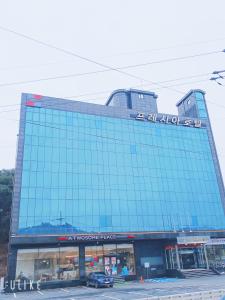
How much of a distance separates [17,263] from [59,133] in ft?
65.3

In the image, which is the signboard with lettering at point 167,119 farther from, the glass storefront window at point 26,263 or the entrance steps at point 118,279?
the glass storefront window at point 26,263

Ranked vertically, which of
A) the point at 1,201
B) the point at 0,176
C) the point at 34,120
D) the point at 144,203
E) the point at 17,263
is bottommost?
the point at 17,263

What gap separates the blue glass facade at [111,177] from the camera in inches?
1501

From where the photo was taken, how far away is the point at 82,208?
129 ft

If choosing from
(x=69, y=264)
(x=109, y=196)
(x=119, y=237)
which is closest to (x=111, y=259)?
(x=119, y=237)

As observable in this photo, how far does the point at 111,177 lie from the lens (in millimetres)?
43625

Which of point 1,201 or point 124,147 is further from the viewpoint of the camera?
point 1,201

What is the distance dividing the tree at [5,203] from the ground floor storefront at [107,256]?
16409 millimetres

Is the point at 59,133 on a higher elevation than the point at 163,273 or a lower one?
higher

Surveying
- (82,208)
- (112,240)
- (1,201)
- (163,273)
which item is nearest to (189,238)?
(163,273)

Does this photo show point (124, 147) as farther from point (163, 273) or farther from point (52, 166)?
point (163, 273)

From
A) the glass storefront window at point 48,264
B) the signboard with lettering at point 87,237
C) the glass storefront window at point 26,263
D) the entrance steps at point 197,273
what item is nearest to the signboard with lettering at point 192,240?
the entrance steps at point 197,273

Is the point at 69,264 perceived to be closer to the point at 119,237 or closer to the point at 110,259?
the point at 110,259

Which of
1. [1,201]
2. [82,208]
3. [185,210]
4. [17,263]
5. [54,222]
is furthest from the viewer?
[1,201]
